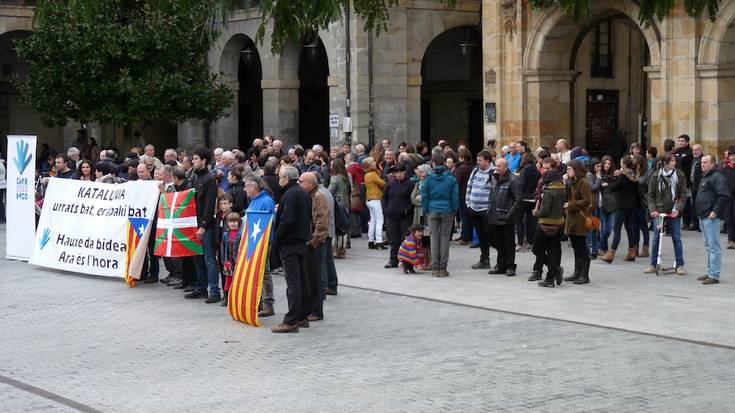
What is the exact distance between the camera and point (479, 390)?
10234 mm

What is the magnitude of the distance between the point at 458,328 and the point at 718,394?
148 inches

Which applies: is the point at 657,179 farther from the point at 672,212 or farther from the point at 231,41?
the point at 231,41

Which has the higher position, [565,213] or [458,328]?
[565,213]

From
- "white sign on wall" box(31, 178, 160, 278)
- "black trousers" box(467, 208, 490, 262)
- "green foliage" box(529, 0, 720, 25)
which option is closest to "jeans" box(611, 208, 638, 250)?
"black trousers" box(467, 208, 490, 262)

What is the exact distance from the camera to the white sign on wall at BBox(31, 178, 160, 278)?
17.2m

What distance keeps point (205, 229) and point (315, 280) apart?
219cm

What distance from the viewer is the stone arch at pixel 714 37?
23672 mm

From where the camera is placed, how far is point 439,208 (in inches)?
690

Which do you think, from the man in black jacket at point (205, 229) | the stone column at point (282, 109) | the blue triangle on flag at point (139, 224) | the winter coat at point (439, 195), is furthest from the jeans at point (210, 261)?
the stone column at point (282, 109)

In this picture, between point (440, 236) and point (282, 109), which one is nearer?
point (440, 236)

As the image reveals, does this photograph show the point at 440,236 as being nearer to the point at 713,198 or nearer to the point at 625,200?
the point at 625,200

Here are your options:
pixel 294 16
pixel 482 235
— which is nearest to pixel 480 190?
pixel 482 235

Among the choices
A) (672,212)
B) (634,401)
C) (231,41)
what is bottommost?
(634,401)

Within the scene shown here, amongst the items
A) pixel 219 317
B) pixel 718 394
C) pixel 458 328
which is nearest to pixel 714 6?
pixel 718 394
